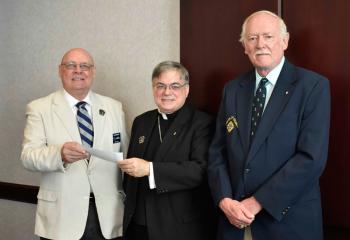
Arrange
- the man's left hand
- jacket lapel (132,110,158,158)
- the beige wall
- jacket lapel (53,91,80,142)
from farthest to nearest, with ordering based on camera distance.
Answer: the beige wall < jacket lapel (53,91,80,142) < jacket lapel (132,110,158,158) < the man's left hand

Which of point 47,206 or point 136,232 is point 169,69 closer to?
point 136,232

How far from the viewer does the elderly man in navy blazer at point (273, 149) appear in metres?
1.84

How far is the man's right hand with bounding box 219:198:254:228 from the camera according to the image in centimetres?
190

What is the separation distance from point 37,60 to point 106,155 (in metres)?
1.89

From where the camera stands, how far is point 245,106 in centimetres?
207

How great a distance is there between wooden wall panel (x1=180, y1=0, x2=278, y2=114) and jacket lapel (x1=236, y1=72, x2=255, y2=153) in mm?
394

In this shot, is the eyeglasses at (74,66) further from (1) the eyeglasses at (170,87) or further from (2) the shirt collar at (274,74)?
(2) the shirt collar at (274,74)

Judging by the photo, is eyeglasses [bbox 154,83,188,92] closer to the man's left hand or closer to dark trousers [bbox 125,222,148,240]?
the man's left hand

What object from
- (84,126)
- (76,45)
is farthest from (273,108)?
(76,45)

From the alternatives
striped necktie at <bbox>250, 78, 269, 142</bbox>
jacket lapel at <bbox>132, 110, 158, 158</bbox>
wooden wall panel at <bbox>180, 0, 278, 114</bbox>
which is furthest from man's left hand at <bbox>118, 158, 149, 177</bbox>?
wooden wall panel at <bbox>180, 0, 278, 114</bbox>

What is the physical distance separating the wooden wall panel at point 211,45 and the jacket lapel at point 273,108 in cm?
55

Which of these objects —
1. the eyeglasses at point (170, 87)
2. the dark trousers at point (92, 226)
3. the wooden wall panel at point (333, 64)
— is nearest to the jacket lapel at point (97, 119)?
the dark trousers at point (92, 226)

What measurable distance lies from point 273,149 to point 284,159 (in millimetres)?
66

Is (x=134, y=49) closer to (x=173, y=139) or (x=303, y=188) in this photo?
(x=173, y=139)
